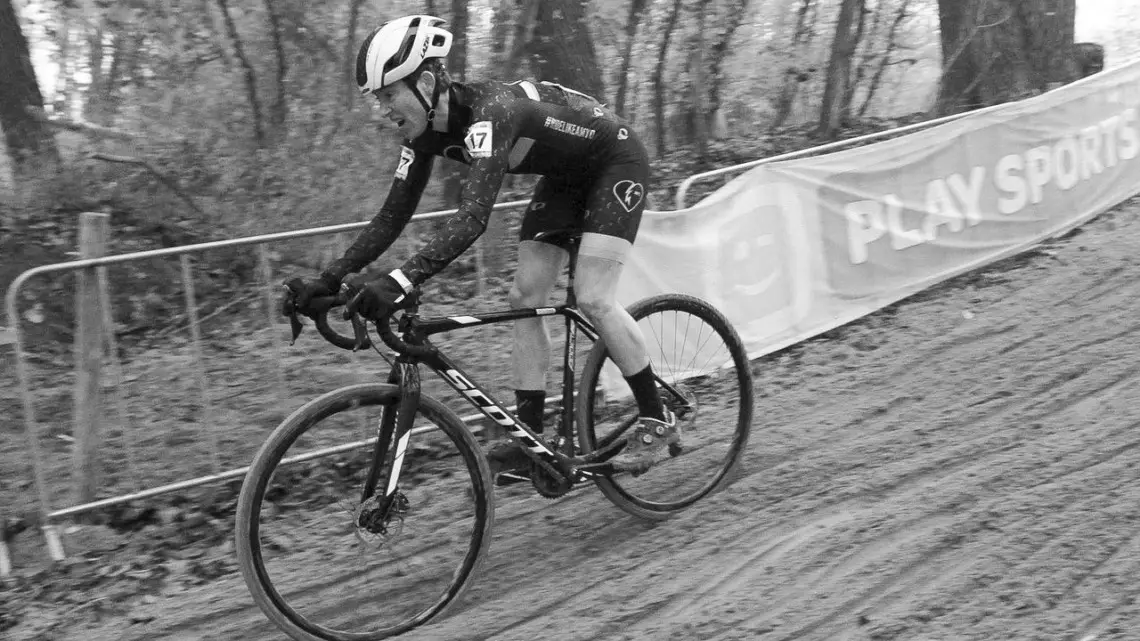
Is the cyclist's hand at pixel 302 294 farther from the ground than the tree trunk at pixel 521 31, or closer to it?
closer to it

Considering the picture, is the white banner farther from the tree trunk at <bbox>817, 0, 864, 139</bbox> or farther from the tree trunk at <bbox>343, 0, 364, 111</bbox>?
the tree trunk at <bbox>343, 0, 364, 111</bbox>

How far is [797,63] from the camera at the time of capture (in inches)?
481

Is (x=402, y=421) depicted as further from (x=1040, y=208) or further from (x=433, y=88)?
(x=1040, y=208)

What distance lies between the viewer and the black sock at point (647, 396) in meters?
4.77

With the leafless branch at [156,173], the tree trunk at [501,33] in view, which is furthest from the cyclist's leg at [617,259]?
the leafless branch at [156,173]

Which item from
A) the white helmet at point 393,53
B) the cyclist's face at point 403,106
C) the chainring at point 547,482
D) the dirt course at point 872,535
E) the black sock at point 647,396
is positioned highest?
the white helmet at point 393,53

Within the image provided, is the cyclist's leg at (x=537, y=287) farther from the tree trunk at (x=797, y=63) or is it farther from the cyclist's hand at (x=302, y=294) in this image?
the tree trunk at (x=797, y=63)

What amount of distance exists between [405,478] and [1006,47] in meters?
10.1

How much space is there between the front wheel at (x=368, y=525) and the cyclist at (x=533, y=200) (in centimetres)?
35

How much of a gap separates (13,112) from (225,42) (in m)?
1.88

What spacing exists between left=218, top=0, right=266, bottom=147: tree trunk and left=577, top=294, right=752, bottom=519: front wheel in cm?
595

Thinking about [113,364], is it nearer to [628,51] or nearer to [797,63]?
[628,51]

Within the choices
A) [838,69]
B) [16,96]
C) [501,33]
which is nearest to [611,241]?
[501,33]

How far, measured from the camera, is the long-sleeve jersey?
389 centimetres
